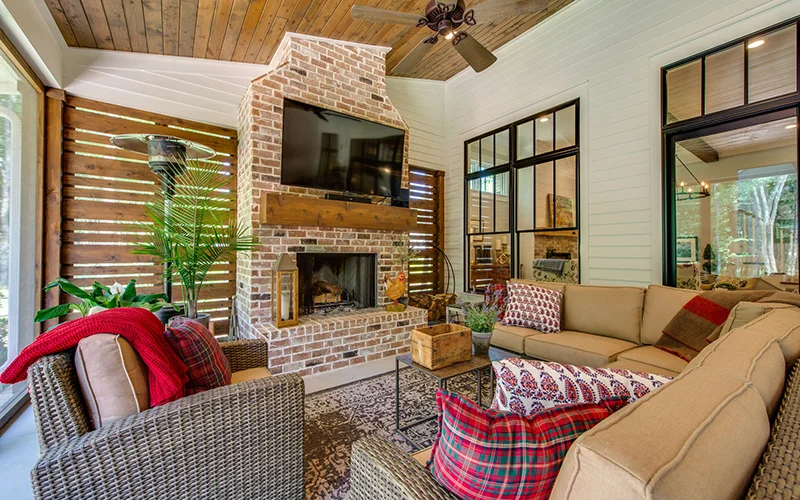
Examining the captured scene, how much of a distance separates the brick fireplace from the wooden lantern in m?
0.07

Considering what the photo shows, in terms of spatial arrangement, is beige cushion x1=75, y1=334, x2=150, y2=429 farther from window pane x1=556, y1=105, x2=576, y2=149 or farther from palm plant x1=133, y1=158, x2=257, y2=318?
window pane x1=556, y1=105, x2=576, y2=149

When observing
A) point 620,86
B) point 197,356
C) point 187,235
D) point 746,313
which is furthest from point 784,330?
point 187,235

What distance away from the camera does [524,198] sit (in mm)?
4543

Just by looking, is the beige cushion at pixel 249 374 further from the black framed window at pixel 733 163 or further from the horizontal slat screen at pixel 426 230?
the black framed window at pixel 733 163

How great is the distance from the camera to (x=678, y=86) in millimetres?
3213

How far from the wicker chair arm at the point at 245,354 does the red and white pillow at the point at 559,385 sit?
5.39 ft

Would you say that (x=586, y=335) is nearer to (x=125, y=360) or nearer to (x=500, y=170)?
(x=500, y=170)

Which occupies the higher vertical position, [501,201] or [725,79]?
[725,79]

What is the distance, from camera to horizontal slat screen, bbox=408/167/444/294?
17.5ft

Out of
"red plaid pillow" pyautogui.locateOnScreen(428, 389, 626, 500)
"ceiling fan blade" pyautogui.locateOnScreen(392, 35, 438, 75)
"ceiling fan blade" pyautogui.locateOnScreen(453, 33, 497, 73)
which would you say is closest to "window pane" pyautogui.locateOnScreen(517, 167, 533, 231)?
"ceiling fan blade" pyautogui.locateOnScreen(453, 33, 497, 73)

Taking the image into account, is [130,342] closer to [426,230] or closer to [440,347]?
[440,347]

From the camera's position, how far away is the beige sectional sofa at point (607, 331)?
2381 millimetres

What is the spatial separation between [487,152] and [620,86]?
Answer: 181 centimetres

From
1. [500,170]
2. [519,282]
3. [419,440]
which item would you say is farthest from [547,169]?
[419,440]
